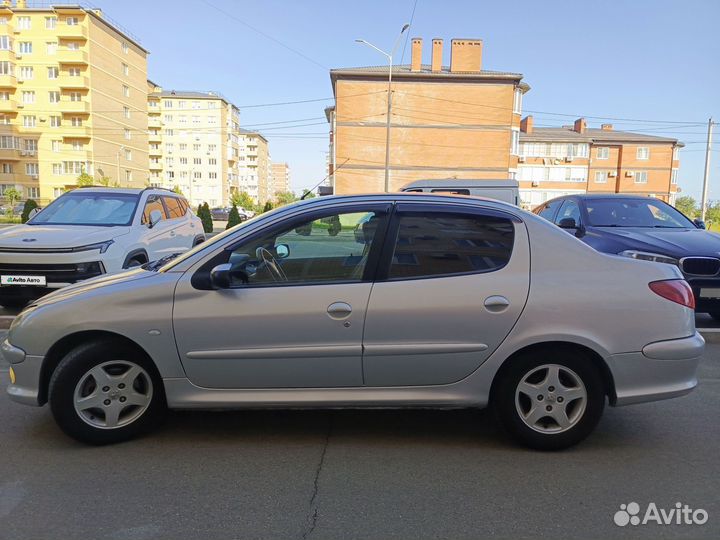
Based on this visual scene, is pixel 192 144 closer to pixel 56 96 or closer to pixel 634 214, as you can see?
pixel 56 96

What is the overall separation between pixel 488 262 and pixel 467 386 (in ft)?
2.77

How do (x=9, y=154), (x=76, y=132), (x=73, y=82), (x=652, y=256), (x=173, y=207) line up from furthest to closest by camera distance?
(x=9, y=154) → (x=76, y=132) → (x=73, y=82) → (x=173, y=207) → (x=652, y=256)

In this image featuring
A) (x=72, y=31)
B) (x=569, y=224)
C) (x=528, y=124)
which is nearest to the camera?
(x=569, y=224)

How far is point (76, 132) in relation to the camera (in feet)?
201

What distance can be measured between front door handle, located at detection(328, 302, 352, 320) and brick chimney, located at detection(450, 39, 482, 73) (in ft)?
144

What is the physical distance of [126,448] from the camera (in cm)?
355

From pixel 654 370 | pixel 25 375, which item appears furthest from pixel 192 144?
pixel 654 370

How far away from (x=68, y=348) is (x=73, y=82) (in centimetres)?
6686

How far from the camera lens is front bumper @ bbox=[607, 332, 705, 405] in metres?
3.50

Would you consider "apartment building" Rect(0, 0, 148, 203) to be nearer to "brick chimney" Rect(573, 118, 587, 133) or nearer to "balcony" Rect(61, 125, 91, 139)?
"balcony" Rect(61, 125, 91, 139)

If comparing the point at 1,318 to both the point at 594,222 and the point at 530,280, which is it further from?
the point at 594,222

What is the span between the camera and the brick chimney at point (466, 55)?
43.3 metres

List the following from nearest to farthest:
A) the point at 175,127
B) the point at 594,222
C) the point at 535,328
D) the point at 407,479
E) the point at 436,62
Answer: the point at 407,479 → the point at 535,328 → the point at 594,222 → the point at 436,62 → the point at 175,127

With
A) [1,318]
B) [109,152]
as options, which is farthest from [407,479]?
[109,152]
